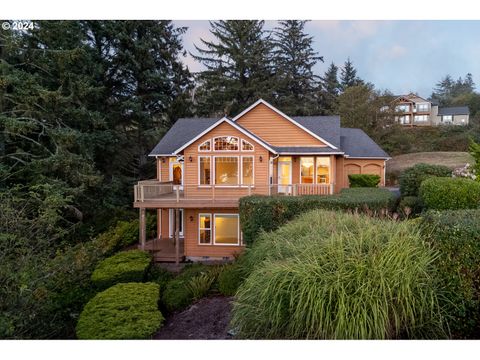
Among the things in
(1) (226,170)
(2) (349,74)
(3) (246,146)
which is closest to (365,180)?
(3) (246,146)

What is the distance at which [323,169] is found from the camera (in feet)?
51.2

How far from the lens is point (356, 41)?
13.7m

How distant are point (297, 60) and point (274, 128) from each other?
18.3 m

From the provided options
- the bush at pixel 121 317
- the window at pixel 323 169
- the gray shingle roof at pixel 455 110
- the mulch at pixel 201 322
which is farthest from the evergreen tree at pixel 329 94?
the bush at pixel 121 317

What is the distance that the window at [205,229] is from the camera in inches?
505

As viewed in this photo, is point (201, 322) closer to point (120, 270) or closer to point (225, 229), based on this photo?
point (120, 270)

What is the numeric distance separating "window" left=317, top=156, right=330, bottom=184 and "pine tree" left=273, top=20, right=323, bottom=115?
15.2m

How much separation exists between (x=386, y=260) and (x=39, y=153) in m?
16.1

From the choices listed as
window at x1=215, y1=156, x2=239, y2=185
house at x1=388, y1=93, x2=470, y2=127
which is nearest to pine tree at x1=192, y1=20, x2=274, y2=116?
window at x1=215, y1=156, x2=239, y2=185

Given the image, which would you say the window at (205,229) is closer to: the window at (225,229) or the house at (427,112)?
the window at (225,229)

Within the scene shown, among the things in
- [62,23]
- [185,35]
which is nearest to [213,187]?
[62,23]

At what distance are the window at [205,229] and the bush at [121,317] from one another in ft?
16.8
